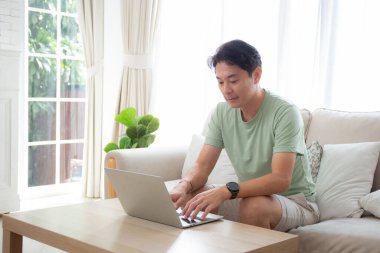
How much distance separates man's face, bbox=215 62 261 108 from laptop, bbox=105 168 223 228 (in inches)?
19.4

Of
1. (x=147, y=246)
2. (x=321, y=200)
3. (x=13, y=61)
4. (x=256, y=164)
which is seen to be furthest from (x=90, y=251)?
(x=13, y=61)

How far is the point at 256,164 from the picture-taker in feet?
7.36

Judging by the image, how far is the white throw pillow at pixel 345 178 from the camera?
7.86 feet

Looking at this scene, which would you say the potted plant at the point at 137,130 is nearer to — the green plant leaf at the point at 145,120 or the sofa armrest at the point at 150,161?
the green plant leaf at the point at 145,120

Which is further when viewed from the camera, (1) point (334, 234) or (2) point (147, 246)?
(1) point (334, 234)

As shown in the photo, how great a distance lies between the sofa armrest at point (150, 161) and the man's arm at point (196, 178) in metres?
0.69

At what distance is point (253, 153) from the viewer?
2266mm

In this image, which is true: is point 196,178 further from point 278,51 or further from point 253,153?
point 278,51

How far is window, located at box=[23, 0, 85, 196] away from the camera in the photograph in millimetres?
4676

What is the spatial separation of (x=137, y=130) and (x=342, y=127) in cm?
172

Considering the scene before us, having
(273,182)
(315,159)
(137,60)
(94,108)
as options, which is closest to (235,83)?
(273,182)

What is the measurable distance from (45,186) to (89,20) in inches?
59.5

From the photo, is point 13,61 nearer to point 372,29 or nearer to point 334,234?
point 372,29

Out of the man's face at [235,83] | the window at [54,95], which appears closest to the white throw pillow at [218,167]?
the man's face at [235,83]
